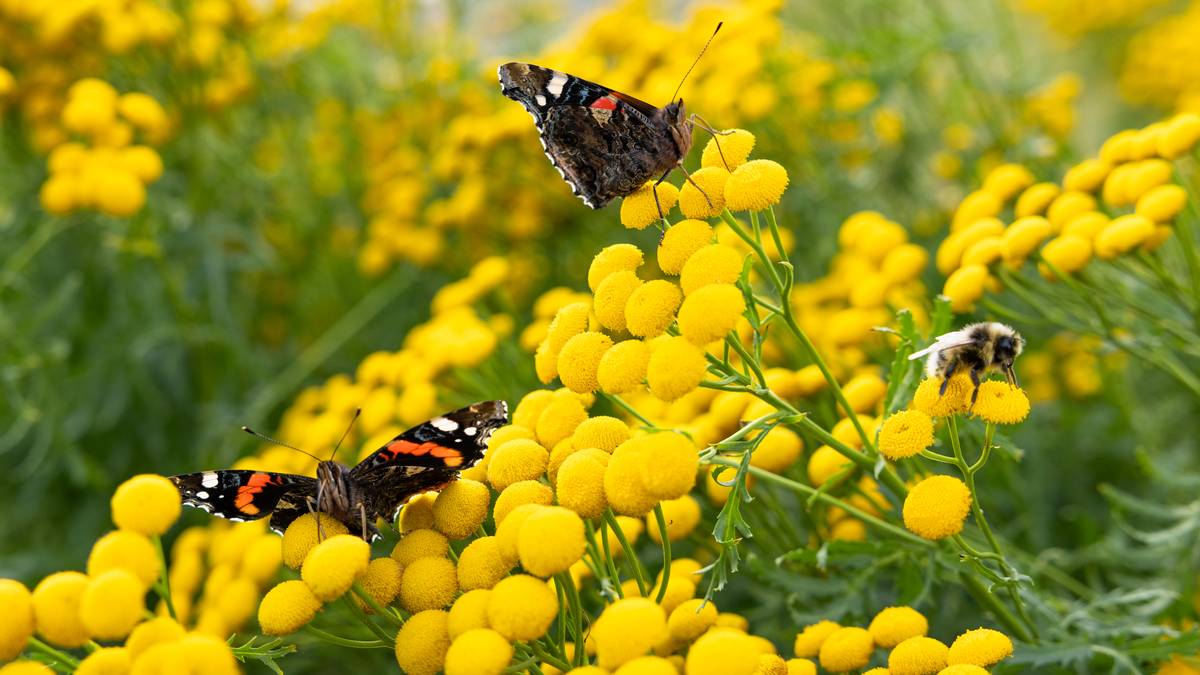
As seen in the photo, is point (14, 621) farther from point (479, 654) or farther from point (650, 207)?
point (650, 207)

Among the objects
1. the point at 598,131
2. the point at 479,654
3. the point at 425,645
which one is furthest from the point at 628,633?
the point at 598,131

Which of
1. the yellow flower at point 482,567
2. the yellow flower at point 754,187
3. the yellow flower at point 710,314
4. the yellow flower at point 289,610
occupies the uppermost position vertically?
the yellow flower at point 754,187

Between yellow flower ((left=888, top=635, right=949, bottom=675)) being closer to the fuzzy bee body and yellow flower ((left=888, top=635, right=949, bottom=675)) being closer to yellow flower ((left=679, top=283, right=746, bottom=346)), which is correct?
the fuzzy bee body

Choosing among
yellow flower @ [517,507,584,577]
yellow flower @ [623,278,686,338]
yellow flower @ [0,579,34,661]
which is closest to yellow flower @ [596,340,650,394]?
yellow flower @ [623,278,686,338]

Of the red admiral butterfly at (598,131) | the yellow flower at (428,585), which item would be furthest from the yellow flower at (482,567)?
the red admiral butterfly at (598,131)

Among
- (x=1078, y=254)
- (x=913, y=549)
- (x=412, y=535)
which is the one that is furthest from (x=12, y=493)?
(x=1078, y=254)

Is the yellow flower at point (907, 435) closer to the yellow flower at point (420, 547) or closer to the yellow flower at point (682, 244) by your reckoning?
the yellow flower at point (682, 244)

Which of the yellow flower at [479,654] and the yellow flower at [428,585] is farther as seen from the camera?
the yellow flower at [428,585]
